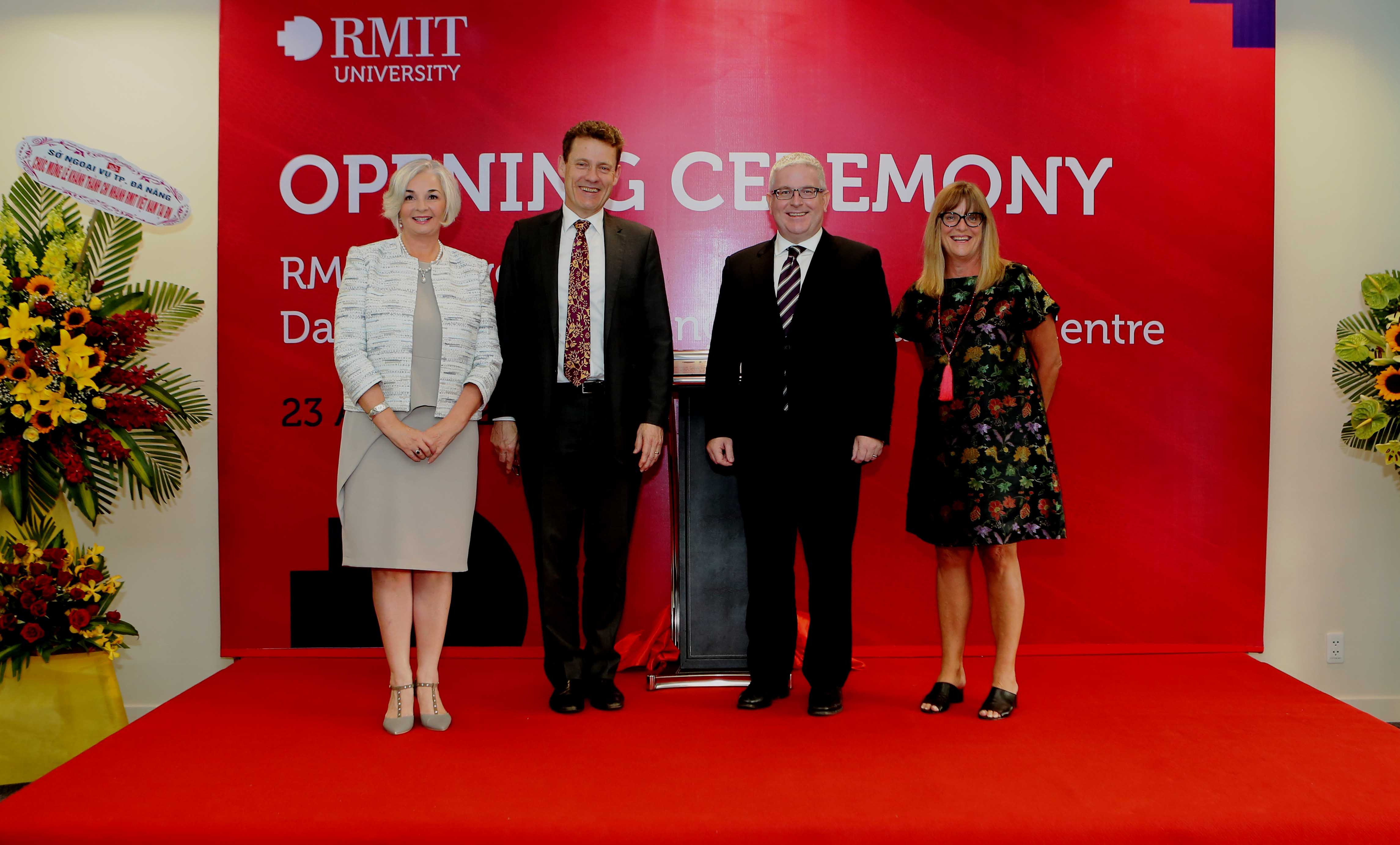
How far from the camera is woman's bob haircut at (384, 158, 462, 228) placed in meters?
2.56

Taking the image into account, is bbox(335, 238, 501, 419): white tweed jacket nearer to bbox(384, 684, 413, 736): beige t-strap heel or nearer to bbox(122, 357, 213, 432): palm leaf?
Answer: bbox(384, 684, 413, 736): beige t-strap heel

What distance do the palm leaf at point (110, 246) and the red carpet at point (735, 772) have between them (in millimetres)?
1508

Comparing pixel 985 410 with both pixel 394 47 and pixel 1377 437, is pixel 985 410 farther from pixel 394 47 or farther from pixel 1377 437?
pixel 394 47

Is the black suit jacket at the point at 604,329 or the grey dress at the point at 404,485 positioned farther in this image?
the black suit jacket at the point at 604,329

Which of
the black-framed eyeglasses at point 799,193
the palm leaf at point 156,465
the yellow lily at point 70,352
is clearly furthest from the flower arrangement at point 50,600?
the black-framed eyeglasses at point 799,193

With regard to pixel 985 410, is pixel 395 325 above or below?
above

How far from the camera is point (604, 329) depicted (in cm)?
274

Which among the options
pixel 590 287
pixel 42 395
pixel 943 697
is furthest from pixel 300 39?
pixel 943 697

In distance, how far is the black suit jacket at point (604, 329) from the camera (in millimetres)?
2719

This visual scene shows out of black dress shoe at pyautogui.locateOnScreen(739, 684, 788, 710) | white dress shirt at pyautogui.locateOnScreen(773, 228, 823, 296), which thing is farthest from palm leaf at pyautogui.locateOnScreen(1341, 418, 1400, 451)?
black dress shoe at pyautogui.locateOnScreen(739, 684, 788, 710)

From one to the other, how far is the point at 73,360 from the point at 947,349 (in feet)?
8.79

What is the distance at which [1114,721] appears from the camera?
2775 mm

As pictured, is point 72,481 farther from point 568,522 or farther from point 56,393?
point 568,522

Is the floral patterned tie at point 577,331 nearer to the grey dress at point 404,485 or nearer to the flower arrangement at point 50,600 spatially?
the grey dress at point 404,485
